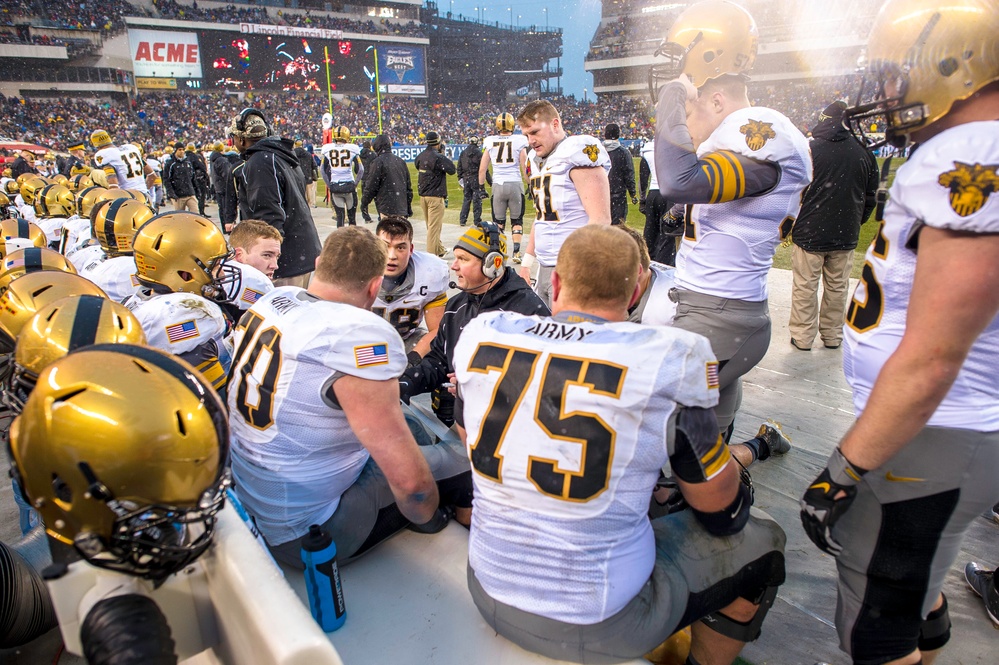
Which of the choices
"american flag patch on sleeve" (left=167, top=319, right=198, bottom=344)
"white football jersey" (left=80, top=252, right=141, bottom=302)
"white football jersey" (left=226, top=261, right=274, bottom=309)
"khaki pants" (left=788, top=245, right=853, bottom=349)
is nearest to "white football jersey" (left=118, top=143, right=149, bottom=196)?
"white football jersey" (left=80, top=252, right=141, bottom=302)

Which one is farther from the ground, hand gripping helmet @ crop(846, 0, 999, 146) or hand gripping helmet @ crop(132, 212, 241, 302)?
hand gripping helmet @ crop(846, 0, 999, 146)

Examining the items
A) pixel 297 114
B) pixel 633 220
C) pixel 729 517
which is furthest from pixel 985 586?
pixel 297 114

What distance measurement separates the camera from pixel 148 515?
144cm

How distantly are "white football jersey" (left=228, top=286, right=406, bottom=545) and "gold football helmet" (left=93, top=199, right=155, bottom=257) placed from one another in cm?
277

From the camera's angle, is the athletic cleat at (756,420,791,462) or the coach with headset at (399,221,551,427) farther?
the athletic cleat at (756,420,791,462)

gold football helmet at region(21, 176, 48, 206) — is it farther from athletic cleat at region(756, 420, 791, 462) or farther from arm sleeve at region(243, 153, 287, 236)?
athletic cleat at region(756, 420, 791, 462)

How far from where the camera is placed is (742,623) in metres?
1.96

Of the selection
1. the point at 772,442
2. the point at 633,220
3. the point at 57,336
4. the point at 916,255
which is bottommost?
the point at 772,442

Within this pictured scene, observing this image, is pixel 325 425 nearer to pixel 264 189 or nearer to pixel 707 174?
pixel 707 174

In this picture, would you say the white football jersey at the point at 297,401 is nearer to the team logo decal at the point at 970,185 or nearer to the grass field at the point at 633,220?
the team logo decal at the point at 970,185

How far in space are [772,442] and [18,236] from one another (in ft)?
19.4

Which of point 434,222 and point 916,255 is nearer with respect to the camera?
point 916,255

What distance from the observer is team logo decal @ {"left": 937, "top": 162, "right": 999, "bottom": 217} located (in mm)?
1292

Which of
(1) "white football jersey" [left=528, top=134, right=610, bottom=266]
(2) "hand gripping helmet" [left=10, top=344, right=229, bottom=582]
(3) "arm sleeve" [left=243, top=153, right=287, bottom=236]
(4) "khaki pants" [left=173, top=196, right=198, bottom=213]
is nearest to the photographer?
(2) "hand gripping helmet" [left=10, top=344, right=229, bottom=582]
